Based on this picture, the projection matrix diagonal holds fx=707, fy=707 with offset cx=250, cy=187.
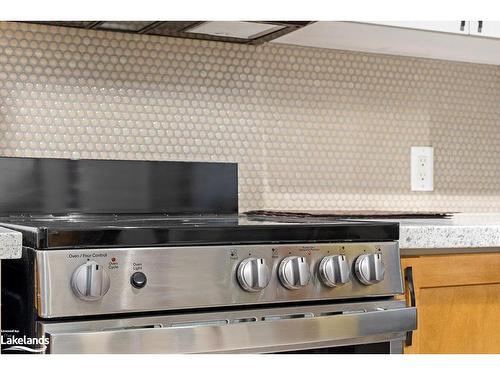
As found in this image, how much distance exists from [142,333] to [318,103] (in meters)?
1.17

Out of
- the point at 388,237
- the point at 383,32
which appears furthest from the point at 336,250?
the point at 383,32

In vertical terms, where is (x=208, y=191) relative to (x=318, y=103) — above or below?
below

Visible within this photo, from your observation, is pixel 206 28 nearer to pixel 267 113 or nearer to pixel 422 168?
pixel 267 113

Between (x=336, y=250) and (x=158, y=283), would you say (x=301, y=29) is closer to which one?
(x=336, y=250)

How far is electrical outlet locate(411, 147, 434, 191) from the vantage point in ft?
7.49

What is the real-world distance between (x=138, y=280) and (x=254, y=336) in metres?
0.24

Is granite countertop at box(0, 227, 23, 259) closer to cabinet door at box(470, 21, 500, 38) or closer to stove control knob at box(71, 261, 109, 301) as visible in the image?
stove control knob at box(71, 261, 109, 301)

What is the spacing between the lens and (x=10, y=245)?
3.65 feet

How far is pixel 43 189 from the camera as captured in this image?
174 cm

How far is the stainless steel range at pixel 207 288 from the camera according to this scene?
1128 mm

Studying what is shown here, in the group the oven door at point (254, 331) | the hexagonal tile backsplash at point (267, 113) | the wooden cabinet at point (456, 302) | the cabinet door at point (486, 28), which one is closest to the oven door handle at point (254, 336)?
the oven door at point (254, 331)

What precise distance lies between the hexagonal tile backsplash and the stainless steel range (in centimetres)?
58

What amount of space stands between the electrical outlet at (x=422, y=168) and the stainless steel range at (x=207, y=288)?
888 millimetres

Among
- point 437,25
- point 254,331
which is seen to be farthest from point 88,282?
point 437,25
